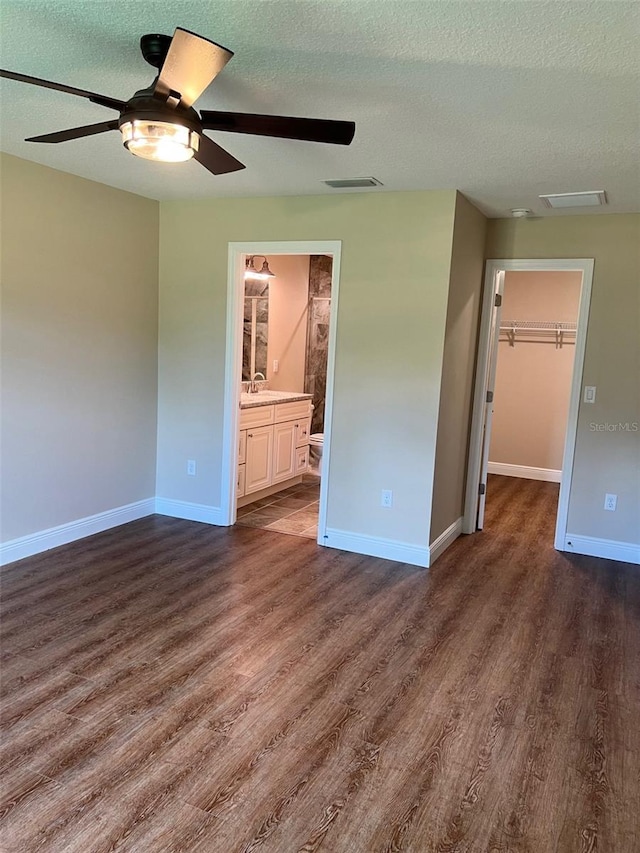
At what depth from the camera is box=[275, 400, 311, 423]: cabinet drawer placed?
535cm

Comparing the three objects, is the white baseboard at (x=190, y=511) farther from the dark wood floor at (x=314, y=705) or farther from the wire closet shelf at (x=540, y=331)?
the wire closet shelf at (x=540, y=331)

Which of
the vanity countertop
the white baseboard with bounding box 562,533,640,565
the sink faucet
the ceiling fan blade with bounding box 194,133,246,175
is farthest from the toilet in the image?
the ceiling fan blade with bounding box 194,133,246,175

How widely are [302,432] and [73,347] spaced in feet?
8.12

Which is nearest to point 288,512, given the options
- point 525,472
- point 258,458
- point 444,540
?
point 258,458

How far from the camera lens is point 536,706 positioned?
8.05ft

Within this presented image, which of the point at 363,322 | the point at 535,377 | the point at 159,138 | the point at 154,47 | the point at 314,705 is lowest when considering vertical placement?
the point at 314,705

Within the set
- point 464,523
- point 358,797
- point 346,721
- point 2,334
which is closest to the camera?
point 358,797

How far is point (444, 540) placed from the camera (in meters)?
4.25

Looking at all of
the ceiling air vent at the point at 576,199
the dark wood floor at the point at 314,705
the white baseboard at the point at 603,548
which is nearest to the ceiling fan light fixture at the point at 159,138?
the dark wood floor at the point at 314,705

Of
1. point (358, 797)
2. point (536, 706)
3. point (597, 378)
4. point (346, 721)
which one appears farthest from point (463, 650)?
point (597, 378)

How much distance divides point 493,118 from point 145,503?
3.64 metres

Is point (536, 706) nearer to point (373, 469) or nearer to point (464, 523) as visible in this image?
point (373, 469)

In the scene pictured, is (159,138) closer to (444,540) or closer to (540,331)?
(444,540)

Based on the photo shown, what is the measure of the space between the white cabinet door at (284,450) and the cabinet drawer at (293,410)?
6 cm
